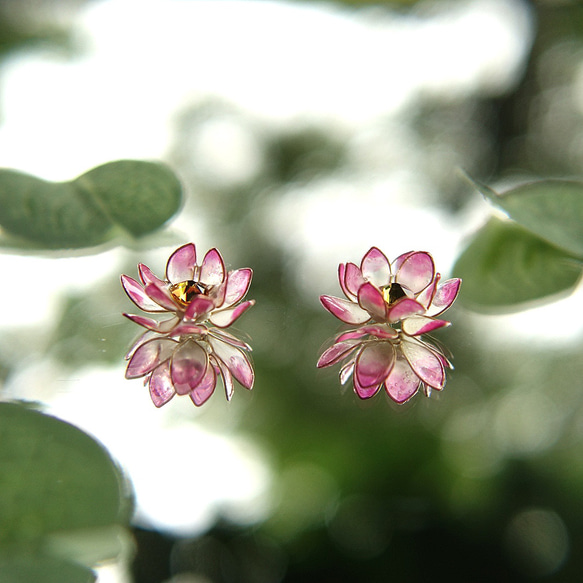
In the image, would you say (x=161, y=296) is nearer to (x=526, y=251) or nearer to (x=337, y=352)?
(x=337, y=352)

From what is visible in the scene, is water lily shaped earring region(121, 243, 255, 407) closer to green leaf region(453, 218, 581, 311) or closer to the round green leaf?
the round green leaf

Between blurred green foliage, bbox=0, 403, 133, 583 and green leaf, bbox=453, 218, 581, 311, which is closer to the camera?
blurred green foliage, bbox=0, 403, 133, 583

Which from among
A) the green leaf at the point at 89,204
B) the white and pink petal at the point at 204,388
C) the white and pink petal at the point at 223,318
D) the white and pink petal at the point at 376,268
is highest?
the green leaf at the point at 89,204

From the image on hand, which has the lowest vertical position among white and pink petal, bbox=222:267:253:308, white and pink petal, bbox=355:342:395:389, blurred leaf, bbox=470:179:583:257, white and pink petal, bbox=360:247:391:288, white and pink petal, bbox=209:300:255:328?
white and pink petal, bbox=355:342:395:389

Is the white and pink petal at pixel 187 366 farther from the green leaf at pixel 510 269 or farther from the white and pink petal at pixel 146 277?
the green leaf at pixel 510 269

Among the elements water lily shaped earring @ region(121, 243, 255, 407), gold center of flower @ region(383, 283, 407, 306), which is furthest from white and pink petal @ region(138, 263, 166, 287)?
gold center of flower @ region(383, 283, 407, 306)

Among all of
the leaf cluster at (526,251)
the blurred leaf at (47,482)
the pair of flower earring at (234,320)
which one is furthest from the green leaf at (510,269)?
the blurred leaf at (47,482)

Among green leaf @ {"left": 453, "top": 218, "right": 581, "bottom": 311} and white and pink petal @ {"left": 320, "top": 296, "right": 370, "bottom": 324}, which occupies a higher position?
green leaf @ {"left": 453, "top": 218, "right": 581, "bottom": 311}
